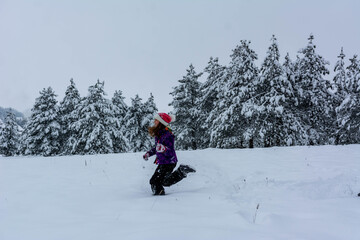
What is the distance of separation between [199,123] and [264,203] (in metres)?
19.8

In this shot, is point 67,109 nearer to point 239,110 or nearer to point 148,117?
point 148,117

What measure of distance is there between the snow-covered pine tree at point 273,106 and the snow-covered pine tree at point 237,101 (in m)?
0.74

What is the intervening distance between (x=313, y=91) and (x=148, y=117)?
1759 cm

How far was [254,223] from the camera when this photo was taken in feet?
9.22

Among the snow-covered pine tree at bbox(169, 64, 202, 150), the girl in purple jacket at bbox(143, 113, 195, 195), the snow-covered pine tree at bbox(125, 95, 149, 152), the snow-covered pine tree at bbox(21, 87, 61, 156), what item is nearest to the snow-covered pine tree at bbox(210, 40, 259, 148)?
the snow-covered pine tree at bbox(169, 64, 202, 150)

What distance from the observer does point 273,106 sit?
51.8 feet

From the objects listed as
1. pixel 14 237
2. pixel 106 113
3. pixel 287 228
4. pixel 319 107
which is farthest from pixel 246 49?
pixel 14 237

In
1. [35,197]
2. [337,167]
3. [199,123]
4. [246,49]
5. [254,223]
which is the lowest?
[35,197]

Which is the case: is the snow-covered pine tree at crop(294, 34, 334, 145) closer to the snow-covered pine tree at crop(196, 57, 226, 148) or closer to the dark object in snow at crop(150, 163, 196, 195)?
the snow-covered pine tree at crop(196, 57, 226, 148)

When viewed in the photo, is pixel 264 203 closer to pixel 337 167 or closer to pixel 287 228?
pixel 287 228

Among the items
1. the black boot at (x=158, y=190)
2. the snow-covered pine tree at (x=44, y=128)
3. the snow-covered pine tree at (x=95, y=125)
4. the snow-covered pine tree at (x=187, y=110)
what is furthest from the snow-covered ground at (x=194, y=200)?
the snow-covered pine tree at (x=44, y=128)

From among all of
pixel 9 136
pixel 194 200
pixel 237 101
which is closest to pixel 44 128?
pixel 9 136

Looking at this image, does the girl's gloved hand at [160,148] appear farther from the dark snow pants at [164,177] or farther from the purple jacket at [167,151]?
the dark snow pants at [164,177]

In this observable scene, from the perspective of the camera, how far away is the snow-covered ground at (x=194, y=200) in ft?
8.19
